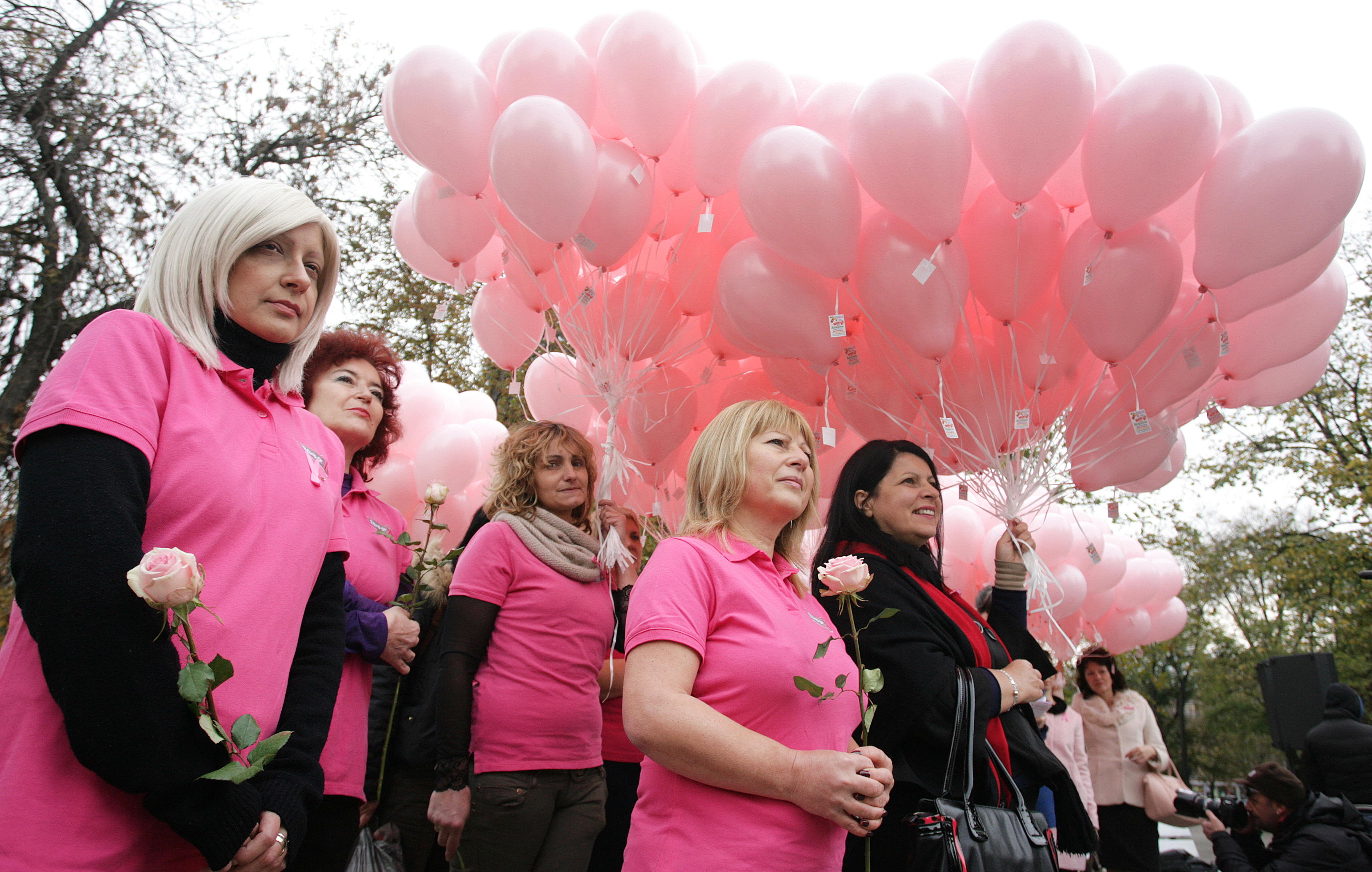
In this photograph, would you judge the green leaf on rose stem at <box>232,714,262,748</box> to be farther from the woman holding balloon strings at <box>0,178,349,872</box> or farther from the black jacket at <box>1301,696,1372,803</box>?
the black jacket at <box>1301,696,1372,803</box>

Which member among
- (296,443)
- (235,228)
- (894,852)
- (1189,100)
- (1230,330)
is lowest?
(894,852)

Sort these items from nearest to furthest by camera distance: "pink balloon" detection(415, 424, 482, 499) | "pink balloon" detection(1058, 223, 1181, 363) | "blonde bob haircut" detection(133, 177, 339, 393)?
"blonde bob haircut" detection(133, 177, 339, 393), "pink balloon" detection(1058, 223, 1181, 363), "pink balloon" detection(415, 424, 482, 499)

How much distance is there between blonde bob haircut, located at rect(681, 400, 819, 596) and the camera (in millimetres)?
1868

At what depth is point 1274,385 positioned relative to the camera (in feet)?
12.3

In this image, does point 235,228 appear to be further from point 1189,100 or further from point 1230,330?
point 1230,330

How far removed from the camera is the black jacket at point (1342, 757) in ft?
16.3

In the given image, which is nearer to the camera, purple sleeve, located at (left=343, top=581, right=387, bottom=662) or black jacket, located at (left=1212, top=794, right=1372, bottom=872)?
purple sleeve, located at (left=343, top=581, right=387, bottom=662)

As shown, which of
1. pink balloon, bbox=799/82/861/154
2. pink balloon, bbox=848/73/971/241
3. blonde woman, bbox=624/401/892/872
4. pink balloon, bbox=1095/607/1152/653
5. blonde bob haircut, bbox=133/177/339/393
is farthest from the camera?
pink balloon, bbox=1095/607/1152/653

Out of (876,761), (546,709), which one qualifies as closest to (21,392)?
(546,709)

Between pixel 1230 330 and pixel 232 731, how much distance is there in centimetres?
385

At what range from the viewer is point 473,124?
3176 millimetres

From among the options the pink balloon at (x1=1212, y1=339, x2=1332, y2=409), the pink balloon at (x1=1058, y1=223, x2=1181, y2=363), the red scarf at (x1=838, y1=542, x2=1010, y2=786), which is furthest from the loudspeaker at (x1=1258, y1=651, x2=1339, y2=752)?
the red scarf at (x1=838, y1=542, x2=1010, y2=786)

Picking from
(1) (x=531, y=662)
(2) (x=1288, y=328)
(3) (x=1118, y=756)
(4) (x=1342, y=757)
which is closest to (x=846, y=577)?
(1) (x=531, y=662)

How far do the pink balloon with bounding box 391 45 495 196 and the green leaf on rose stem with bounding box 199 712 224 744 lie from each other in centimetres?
260
